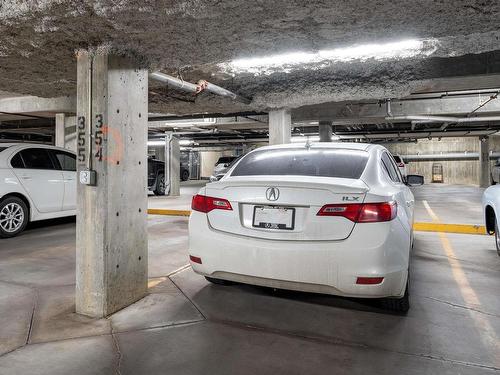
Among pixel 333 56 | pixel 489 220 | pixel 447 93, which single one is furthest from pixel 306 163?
pixel 447 93

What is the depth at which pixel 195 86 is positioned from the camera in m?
5.59

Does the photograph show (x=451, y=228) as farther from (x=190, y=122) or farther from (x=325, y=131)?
(x=190, y=122)

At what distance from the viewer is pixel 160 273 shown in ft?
13.4

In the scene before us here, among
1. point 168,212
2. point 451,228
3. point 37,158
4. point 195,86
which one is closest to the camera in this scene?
point 195,86

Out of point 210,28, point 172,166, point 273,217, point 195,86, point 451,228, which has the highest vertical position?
point 195,86

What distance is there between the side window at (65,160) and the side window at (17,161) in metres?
0.73

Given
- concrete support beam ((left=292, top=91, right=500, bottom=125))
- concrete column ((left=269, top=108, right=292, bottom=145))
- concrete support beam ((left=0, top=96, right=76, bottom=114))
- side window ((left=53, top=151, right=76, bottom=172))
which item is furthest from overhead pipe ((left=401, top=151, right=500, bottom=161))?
side window ((left=53, top=151, right=76, bottom=172))

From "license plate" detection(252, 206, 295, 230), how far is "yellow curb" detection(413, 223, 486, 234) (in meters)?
5.22

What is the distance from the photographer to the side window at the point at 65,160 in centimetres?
689

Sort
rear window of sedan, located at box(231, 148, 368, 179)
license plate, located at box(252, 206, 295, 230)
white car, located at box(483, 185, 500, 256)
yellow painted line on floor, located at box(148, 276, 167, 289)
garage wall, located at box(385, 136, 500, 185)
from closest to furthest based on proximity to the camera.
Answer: license plate, located at box(252, 206, 295, 230) → rear window of sedan, located at box(231, 148, 368, 179) → yellow painted line on floor, located at box(148, 276, 167, 289) → white car, located at box(483, 185, 500, 256) → garage wall, located at box(385, 136, 500, 185)

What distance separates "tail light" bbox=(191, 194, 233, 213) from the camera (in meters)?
2.85

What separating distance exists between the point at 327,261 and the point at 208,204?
3.47 feet

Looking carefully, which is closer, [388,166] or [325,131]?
[388,166]

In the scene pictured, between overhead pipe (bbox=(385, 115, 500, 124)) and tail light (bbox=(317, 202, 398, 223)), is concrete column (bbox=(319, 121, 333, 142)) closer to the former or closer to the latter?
overhead pipe (bbox=(385, 115, 500, 124))
